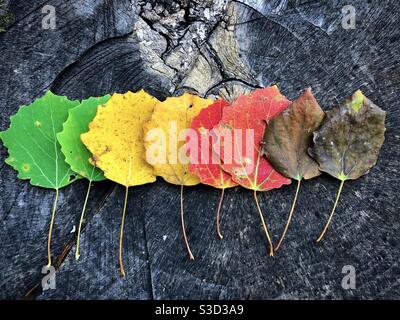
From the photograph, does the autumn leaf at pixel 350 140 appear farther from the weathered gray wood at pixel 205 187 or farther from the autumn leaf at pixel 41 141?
the autumn leaf at pixel 41 141

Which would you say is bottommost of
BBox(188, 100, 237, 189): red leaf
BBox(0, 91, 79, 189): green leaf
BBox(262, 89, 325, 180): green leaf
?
BBox(0, 91, 79, 189): green leaf

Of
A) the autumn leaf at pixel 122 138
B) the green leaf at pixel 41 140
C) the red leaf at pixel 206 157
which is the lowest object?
the green leaf at pixel 41 140

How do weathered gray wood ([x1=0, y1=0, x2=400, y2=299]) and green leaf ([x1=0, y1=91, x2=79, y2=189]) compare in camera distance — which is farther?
green leaf ([x1=0, y1=91, x2=79, y2=189])

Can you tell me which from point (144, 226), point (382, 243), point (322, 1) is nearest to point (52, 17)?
point (144, 226)

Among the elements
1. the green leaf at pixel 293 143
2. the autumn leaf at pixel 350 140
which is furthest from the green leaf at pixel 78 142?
the autumn leaf at pixel 350 140

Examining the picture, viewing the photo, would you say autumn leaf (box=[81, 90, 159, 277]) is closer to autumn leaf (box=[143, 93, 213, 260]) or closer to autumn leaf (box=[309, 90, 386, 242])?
autumn leaf (box=[143, 93, 213, 260])

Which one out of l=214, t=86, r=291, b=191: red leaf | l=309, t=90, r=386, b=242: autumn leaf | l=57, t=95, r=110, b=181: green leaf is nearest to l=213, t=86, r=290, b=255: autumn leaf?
l=214, t=86, r=291, b=191: red leaf

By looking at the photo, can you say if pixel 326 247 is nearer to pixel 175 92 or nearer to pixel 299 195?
pixel 299 195

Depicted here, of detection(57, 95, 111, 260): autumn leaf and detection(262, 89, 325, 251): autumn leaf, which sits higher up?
detection(262, 89, 325, 251): autumn leaf
